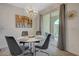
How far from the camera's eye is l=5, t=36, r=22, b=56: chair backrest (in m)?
2.03

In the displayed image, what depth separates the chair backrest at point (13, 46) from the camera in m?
2.03

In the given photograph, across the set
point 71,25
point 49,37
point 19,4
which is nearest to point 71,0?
point 71,25

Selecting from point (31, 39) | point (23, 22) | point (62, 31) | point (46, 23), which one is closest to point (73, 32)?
point (62, 31)

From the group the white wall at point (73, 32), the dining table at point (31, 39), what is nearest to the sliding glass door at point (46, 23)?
the dining table at point (31, 39)

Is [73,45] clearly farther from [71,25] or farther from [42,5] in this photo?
[42,5]

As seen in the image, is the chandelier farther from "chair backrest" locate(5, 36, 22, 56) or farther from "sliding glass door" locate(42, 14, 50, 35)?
"chair backrest" locate(5, 36, 22, 56)

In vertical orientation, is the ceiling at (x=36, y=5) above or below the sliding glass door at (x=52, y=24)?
above

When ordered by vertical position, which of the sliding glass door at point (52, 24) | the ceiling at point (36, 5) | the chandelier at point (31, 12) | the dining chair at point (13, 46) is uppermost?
the ceiling at point (36, 5)

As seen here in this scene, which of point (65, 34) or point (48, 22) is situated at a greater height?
point (48, 22)

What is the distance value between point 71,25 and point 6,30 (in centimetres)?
122

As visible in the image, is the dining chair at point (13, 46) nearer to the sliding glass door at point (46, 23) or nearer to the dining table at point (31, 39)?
the dining table at point (31, 39)

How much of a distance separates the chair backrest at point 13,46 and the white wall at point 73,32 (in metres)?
0.94

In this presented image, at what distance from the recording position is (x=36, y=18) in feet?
7.00

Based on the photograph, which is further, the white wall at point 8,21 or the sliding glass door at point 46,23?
the sliding glass door at point 46,23
